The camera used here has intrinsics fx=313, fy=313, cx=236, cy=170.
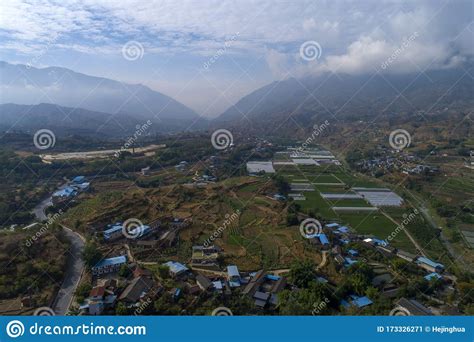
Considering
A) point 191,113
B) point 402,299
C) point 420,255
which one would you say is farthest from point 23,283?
point 191,113

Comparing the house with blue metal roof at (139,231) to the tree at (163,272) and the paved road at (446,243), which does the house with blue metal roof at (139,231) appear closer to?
the tree at (163,272)

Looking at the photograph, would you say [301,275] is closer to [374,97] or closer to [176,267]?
[176,267]

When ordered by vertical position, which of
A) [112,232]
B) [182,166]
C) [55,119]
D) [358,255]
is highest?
[55,119]

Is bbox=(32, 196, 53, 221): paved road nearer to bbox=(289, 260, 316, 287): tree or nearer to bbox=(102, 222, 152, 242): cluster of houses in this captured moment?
bbox=(102, 222, 152, 242): cluster of houses

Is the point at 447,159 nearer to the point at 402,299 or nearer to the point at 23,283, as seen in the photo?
the point at 402,299

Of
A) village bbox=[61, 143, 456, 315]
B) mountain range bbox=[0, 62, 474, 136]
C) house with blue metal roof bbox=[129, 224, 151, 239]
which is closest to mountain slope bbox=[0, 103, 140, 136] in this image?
mountain range bbox=[0, 62, 474, 136]

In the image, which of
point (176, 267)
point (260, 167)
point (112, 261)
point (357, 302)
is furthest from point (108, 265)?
point (260, 167)
